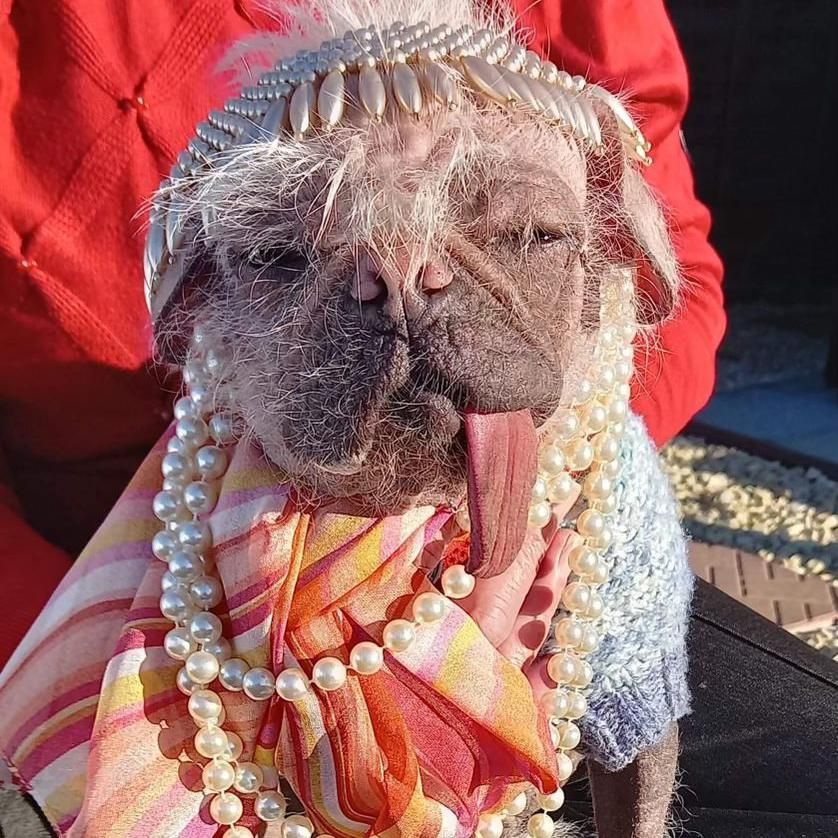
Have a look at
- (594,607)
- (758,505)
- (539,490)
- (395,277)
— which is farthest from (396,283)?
(758,505)

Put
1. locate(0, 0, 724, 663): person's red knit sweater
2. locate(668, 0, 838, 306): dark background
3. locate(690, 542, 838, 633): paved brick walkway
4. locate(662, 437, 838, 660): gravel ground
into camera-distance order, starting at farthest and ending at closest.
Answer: locate(668, 0, 838, 306): dark background
locate(662, 437, 838, 660): gravel ground
locate(690, 542, 838, 633): paved brick walkway
locate(0, 0, 724, 663): person's red knit sweater

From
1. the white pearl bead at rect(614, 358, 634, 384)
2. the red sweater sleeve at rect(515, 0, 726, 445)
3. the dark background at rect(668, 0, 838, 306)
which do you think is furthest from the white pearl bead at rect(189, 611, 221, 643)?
the dark background at rect(668, 0, 838, 306)

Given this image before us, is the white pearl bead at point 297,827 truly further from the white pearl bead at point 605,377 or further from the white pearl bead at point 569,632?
the white pearl bead at point 605,377

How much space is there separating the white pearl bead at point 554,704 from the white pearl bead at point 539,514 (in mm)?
123

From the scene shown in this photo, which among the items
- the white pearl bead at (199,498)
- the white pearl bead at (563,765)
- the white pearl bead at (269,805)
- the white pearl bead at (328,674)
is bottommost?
the white pearl bead at (563,765)

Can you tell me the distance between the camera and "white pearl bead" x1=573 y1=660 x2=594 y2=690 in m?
0.65

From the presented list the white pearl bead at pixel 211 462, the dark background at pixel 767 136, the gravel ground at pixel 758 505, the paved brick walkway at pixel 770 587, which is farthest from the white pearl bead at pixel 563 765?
the dark background at pixel 767 136

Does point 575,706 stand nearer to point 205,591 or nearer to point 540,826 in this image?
point 540,826

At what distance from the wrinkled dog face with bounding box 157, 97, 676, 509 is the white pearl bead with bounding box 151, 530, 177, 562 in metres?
0.13

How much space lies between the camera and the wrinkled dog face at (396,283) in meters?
0.44

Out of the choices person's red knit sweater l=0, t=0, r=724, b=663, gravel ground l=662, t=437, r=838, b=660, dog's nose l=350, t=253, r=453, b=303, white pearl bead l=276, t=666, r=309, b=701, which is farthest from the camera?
gravel ground l=662, t=437, r=838, b=660

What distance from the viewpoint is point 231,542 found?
57 centimetres

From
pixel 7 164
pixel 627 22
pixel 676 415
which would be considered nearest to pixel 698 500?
pixel 676 415

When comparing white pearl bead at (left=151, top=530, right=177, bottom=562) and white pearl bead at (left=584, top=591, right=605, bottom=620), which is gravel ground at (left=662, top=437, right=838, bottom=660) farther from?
white pearl bead at (left=151, top=530, right=177, bottom=562)
